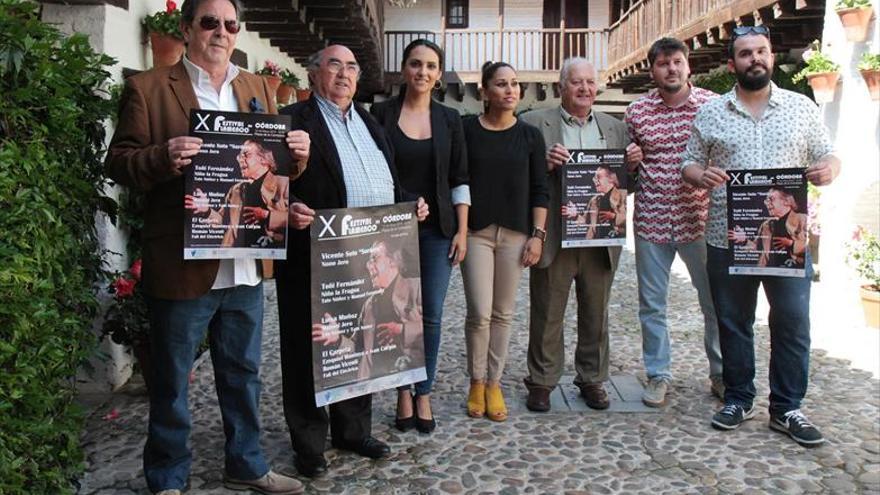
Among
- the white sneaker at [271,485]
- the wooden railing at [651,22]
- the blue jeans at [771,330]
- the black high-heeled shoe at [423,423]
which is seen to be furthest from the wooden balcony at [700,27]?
the white sneaker at [271,485]

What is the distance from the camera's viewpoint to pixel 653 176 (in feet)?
13.0

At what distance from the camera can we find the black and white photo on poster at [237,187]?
2.54 meters

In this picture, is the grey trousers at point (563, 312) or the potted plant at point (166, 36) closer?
the grey trousers at point (563, 312)

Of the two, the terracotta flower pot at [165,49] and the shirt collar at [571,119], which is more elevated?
the terracotta flower pot at [165,49]

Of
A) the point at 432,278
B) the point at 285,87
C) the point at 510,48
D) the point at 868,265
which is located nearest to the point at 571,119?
the point at 432,278

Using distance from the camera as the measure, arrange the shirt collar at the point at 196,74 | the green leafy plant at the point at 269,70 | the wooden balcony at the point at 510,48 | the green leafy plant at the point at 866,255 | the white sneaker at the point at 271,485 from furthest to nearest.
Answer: the wooden balcony at the point at 510,48
the green leafy plant at the point at 269,70
the green leafy plant at the point at 866,255
the white sneaker at the point at 271,485
the shirt collar at the point at 196,74

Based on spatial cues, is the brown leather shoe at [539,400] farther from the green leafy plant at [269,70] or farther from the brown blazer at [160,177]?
the green leafy plant at [269,70]

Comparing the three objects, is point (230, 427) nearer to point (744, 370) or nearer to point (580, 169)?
point (580, 169)

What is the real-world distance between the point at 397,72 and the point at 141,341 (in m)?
14.7

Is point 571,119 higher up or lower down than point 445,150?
higher up

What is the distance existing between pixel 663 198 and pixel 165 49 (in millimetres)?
3126

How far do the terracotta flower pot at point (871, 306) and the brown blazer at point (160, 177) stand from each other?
5664 millimetres

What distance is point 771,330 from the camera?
3709mm

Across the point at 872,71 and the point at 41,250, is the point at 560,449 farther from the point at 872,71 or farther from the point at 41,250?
the point at 872,71
